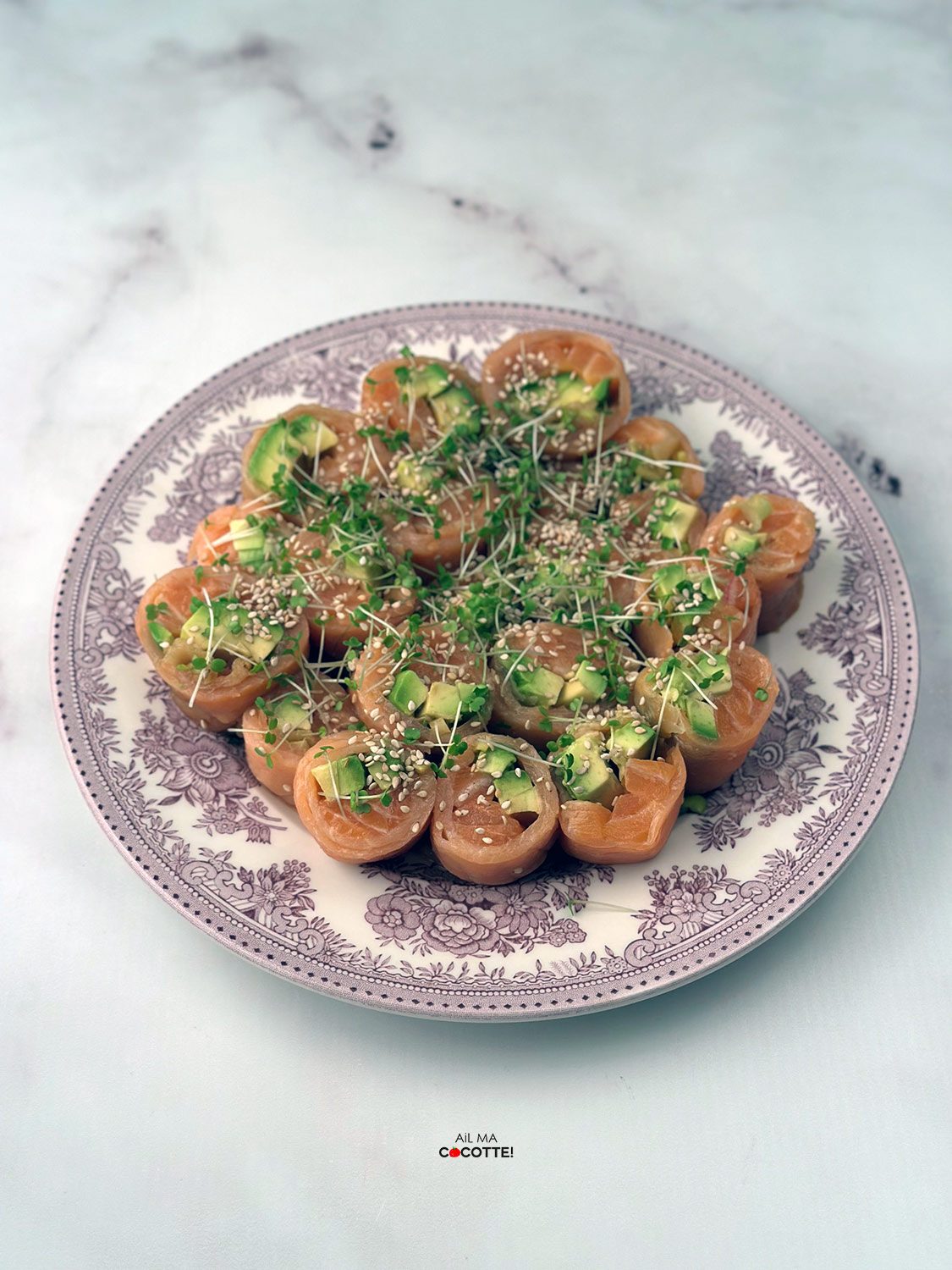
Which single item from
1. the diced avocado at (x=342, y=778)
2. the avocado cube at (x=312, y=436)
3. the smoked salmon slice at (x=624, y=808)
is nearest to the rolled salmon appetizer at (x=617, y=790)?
the smoked salmon slice at (x=624, y=808)

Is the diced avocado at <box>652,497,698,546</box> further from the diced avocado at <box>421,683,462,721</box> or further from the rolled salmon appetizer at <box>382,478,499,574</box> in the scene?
the diced avocado at <box>421,683,462,721</box>

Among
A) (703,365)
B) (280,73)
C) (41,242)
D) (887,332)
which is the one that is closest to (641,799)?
(703,365)

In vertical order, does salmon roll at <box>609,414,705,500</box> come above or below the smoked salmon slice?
above

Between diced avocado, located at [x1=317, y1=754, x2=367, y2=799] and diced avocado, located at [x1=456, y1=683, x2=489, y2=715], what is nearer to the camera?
diced avocado, located at [x1=317, y1=754, x2=367, y2=799]

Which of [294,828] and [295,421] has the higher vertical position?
[295,421]

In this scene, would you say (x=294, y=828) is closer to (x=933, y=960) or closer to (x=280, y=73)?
(x=933, y=960)

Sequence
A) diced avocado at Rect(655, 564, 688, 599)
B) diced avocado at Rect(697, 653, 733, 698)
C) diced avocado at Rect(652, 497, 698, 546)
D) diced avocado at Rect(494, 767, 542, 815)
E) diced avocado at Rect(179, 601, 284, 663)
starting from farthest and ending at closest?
1. diced avocado at Rect(652, 497, 698, 546)
2. diced avocado at Rect(655, 564, 688, 599)
3. diced avocado at Rect(179, 601, 284, 663)
4. diced avocado at Rect(697, 653, 733, 698)
5. diced avocado at Rect(494, 767, 542, 815)

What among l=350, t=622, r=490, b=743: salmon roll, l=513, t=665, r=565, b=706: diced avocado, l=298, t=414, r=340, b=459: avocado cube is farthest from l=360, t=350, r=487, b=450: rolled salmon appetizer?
l=513, t=665, r=565, b=706: diced avocado

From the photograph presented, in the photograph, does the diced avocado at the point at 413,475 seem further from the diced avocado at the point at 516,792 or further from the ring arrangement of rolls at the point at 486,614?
the diced avocado at the point at 516,792
